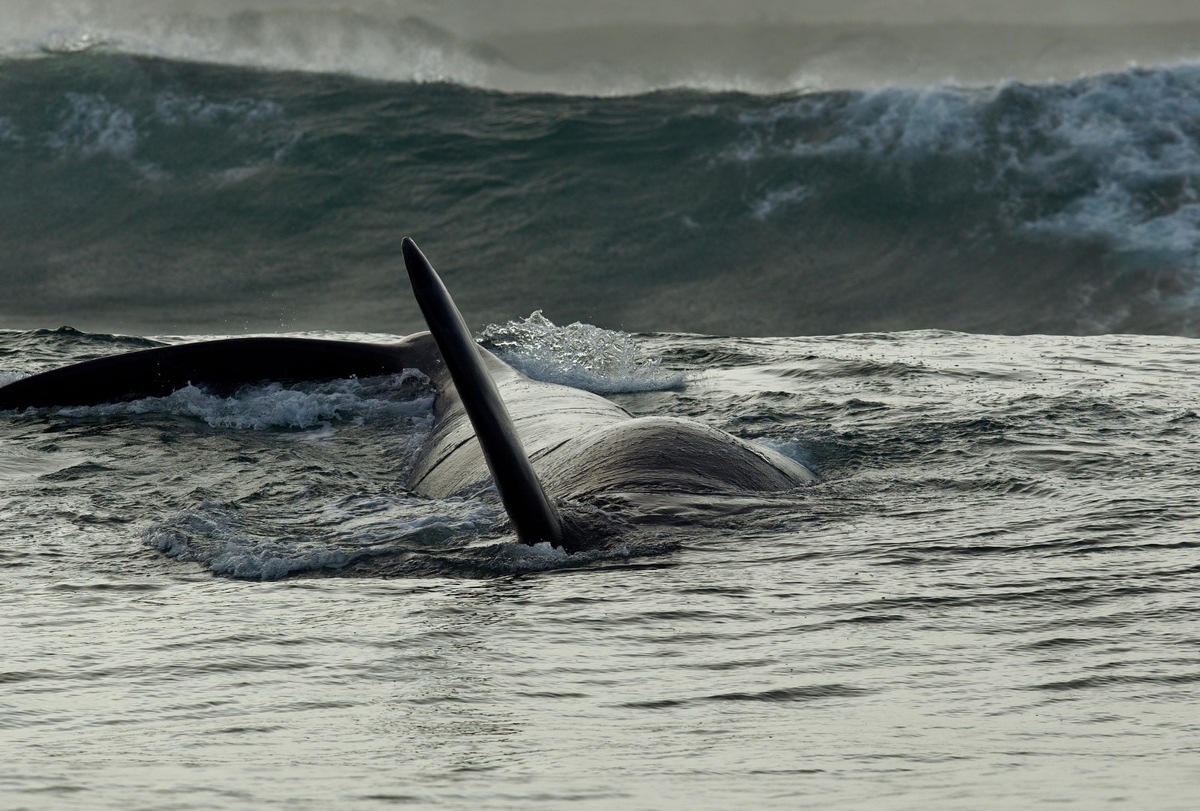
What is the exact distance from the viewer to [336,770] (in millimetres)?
3900

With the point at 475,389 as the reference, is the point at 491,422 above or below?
below

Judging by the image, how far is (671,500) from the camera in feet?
23.2

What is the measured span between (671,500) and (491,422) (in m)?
1.38

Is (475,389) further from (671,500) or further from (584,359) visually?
(584,359)

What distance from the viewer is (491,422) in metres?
5.96

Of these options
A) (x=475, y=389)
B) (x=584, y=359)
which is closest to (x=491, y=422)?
(x=475, y=389)

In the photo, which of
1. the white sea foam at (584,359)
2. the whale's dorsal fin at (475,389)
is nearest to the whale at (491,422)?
the whale's dorsal fin at (475,389)

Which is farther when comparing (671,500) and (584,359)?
(584,359)

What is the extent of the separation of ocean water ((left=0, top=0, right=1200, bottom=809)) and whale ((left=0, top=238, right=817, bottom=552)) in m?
0.18

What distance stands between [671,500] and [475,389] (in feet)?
4.71

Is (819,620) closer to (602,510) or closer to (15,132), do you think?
(602,510)

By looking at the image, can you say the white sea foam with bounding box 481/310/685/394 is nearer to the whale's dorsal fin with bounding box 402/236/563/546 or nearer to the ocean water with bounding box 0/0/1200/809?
the ocean water with bounding box 0/0/1200/809

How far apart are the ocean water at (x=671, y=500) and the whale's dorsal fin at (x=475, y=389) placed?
1.27ft

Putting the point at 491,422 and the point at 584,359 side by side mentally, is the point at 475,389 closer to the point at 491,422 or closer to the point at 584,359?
the point at 491,422
